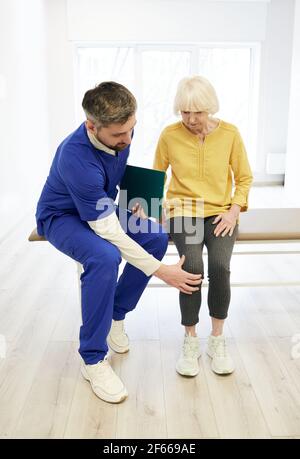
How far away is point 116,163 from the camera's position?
5.26 feet

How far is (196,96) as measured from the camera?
1644 millimetres

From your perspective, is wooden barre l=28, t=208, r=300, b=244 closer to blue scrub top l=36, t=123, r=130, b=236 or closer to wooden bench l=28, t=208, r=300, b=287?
wooden bench l=28, t=208, r=300, b=287

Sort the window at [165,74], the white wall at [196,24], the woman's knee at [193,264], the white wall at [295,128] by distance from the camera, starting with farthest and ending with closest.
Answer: the window at [165,74] < the white wall at [196,24] < the white wall at [295,128] < the woman's knee at [193,264]

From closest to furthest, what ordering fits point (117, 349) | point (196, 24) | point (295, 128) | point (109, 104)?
point (109, 104) < point (117, 349) < point (295, 128) < point (196, 24)

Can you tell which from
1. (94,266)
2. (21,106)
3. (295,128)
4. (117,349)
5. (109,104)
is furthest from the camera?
(295,128)

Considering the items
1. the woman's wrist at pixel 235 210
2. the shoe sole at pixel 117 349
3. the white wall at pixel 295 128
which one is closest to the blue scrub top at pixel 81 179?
the woman's wrist at pixel 235 210

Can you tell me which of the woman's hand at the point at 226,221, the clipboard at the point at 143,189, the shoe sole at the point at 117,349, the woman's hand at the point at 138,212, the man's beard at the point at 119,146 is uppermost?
the man's beard at the point at 119,146

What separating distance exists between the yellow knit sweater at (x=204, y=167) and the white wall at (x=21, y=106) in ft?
7.23

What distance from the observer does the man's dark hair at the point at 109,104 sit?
137 cm

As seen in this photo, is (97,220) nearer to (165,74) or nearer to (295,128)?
(295,128)

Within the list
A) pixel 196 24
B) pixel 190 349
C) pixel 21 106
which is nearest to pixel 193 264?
pixel 190 349

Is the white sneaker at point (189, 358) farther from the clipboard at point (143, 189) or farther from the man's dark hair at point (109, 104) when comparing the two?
the man's dark hair at point (109, 104)

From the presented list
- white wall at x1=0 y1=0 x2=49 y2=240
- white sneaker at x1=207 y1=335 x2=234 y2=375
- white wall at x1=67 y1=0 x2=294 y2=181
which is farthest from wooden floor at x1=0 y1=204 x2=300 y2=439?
white wall at x1=67 y1=0 x2=294 y2=181

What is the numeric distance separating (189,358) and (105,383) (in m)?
0.35
